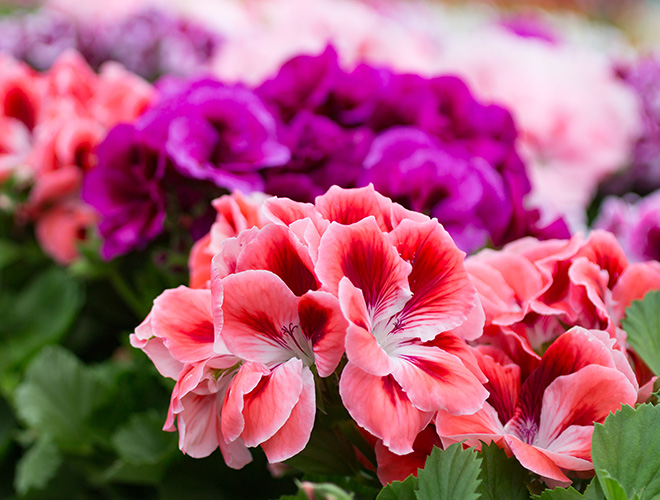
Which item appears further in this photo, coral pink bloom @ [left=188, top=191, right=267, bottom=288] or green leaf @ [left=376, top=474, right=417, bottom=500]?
coral pink bloom @ [left=188, top=191, right=267, bottom=288]

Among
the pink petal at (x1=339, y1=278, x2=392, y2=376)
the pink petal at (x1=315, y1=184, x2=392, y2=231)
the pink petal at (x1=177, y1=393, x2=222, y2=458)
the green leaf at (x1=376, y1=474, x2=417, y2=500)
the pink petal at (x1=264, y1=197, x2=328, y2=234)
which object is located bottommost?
the pink petal at (x1=177, y1=393, x2=222, y2=458)

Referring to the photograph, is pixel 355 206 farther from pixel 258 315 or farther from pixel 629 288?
pixel 629 288

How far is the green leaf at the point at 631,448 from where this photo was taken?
0.33m

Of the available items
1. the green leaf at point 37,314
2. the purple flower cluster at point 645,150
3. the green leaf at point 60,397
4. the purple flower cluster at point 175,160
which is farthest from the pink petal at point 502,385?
the purple flower cluster at point 645,150

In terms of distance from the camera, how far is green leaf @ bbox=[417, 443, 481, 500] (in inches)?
12.7

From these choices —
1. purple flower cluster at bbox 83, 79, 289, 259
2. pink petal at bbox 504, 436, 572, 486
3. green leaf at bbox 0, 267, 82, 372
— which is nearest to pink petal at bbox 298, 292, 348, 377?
pink petal at bbox 504, 436, 572, 486

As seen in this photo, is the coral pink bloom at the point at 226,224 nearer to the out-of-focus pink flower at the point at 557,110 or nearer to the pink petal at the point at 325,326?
the pink petal at the point at 325,326

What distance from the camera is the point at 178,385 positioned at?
36 cm

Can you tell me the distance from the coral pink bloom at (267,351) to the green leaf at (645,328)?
198 mm

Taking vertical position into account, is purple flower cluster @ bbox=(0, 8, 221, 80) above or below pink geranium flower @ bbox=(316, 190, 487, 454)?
below

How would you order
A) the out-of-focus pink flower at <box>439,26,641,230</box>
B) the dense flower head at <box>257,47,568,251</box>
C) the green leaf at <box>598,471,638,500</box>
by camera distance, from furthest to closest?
the out-of-focus pink flower at <box>439,26,641,230</box> → the dense flower head at <box>257,47,568,251</box> → the green leaf at <box>598,471,638,500</box>

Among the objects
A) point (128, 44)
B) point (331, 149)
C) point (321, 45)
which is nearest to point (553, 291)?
point (331, 149)

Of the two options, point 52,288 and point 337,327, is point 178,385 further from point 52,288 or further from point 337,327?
point 52,288

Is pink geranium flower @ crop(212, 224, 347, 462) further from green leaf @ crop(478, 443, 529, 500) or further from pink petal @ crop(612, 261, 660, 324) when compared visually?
pink petal @ crop(612, 261, 660, 324)
